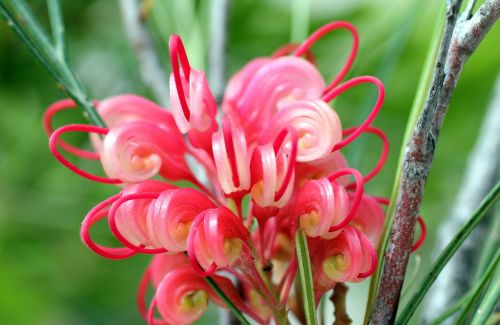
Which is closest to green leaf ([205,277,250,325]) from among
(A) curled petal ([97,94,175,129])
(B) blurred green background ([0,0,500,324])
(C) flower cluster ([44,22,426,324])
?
(C) flower cluster ([44,22,426,324])

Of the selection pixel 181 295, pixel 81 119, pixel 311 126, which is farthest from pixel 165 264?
pixel 81 119

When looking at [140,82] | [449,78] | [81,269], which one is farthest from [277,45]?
[449,78]

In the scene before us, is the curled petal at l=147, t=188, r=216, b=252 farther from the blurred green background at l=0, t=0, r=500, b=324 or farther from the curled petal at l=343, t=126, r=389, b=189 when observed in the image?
the blurred green background at l=0, t=0, r=500, b=324

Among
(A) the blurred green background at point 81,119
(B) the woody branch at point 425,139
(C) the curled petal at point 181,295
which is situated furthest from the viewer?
(A) the blurred green background at point 81,119

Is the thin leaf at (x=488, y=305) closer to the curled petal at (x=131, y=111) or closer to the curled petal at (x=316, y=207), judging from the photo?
the curled petal at (x=316, y=207)

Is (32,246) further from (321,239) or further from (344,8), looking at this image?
(321,239)

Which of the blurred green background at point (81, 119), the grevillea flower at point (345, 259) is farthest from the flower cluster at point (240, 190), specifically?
the blurred green background at point (81, 119)
